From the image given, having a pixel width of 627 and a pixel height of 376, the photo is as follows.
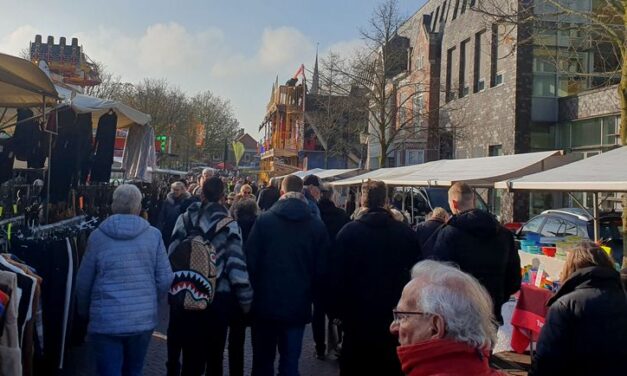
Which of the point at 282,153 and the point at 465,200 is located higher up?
the point at 282,153

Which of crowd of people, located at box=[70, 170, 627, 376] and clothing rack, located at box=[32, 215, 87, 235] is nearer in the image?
crowd of people, located at box=[70, 170, 627, 376]

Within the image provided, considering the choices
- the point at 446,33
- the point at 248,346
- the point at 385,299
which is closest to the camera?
the point at 385,299

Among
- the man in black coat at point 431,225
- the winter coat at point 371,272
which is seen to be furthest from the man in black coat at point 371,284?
the man in black coat at point 431,225

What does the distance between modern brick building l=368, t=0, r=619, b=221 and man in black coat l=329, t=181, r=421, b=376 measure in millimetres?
14136

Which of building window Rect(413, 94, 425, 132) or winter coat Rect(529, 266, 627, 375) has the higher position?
building window Rect(413, 94, 425, 132)

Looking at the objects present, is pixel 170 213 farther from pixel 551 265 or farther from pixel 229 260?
pixel 551 265

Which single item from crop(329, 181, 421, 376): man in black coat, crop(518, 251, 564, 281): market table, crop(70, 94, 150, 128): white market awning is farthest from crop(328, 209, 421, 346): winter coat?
crop(70, 94, 150, 128): white market awning

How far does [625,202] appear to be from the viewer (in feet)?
26.0

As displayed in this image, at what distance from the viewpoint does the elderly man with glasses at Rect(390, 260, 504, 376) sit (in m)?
1.82

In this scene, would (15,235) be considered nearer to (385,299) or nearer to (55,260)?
(55,260)

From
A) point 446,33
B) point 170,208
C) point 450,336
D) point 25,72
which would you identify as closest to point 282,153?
point 446,33

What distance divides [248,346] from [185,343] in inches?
107

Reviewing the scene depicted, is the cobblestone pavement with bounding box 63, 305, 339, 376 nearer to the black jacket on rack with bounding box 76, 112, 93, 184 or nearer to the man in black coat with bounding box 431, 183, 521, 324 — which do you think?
the man in black coat with bounding box 431, 183, 521, 324

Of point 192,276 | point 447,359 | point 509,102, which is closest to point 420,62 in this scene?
point 509,102
